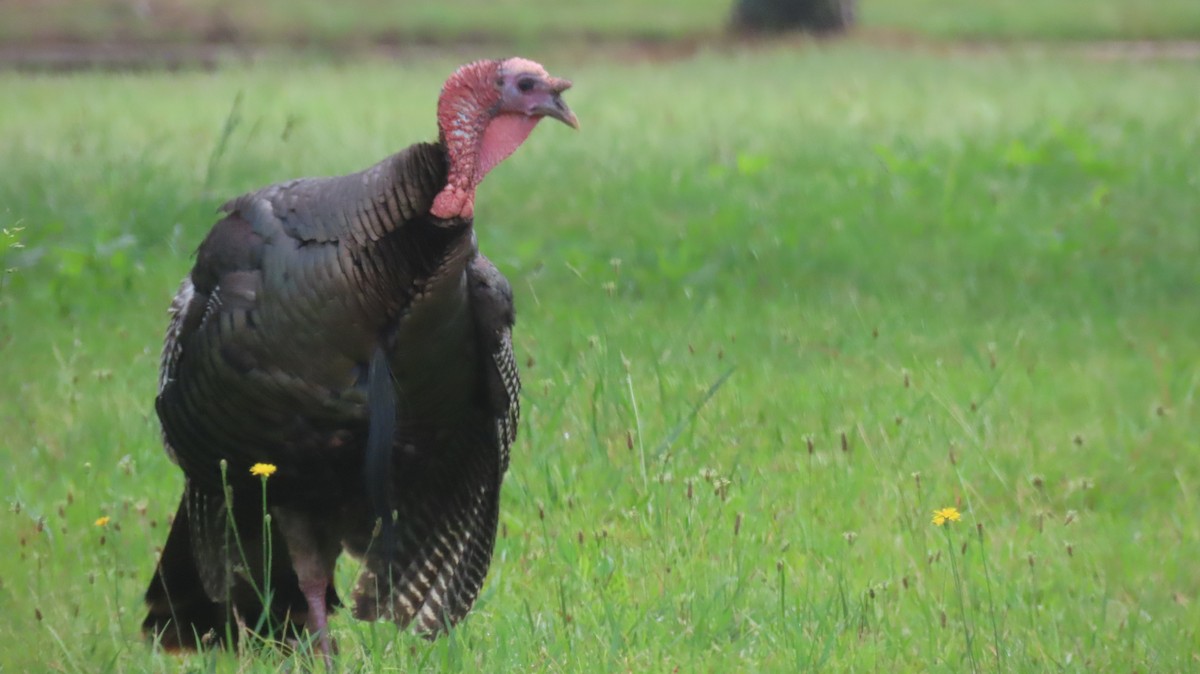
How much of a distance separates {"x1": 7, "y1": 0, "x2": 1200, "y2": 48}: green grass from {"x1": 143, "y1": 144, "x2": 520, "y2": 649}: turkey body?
16415mm

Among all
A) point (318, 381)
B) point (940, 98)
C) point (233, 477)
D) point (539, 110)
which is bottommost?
point (940, 98)

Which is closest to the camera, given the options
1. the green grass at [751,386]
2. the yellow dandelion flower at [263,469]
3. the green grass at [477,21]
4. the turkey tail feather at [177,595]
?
the yellow dandelion flower at [263,469]

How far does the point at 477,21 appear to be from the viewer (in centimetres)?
2211

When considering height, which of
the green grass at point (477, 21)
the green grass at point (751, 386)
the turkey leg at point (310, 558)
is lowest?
Answer: the green grass at point (477, 21)

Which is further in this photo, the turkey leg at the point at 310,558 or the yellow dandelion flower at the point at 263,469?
the turkey leg at the point at 310,558

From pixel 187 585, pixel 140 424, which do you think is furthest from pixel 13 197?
pixel 187 585

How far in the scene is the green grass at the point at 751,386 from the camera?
448cm

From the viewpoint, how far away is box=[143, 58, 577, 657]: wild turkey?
158 inches

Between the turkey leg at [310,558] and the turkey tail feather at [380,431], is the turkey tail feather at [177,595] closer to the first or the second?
the turkey leg at [310,558]

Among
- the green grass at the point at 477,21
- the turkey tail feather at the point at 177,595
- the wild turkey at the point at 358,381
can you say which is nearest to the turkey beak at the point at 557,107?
the wild turkey at the point at 358,381

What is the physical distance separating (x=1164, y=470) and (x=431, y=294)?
9.78 feet

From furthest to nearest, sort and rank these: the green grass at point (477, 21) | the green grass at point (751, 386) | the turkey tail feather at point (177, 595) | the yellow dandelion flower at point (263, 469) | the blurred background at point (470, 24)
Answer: the green grass at point (477, 21) → the blurred background at point (470, 24) → the turkey tail feather at point (177, 595) → the green grass at point (751, 386) → the yellow dandelion flower at point (263, 469)

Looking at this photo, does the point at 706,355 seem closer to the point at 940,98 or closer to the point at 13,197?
the point at 13,197

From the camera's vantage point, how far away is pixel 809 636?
13.9 ft
